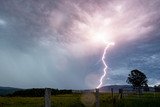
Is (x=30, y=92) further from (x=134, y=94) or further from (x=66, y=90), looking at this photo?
(x=134, y=94)

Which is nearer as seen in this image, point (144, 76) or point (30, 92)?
point (30, 92)

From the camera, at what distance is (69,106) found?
2353 centimetres

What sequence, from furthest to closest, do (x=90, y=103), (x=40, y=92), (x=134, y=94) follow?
(x=40, y=92) < (x=134, y=94) < (x=90, y=103)

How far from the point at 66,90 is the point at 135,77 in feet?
145

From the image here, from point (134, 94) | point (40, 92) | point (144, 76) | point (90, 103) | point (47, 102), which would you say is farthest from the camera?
point (144, 76)

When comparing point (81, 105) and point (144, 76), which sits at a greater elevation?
point (144, 76)

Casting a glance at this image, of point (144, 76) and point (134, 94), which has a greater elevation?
point (144, 76)

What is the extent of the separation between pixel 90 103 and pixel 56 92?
79.4 m

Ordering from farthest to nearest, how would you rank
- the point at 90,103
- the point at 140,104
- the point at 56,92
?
1. the point at 56,92
2. the point at 140,104
3. the point at 90,103

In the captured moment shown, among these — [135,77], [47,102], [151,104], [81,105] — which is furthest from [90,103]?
[135,77]

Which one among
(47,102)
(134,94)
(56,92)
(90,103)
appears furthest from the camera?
(56,92)

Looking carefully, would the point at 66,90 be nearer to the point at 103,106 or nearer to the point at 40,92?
the point at 40,92

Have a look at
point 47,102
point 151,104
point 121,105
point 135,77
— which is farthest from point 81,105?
point 135,77

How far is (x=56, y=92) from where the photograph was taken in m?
102
